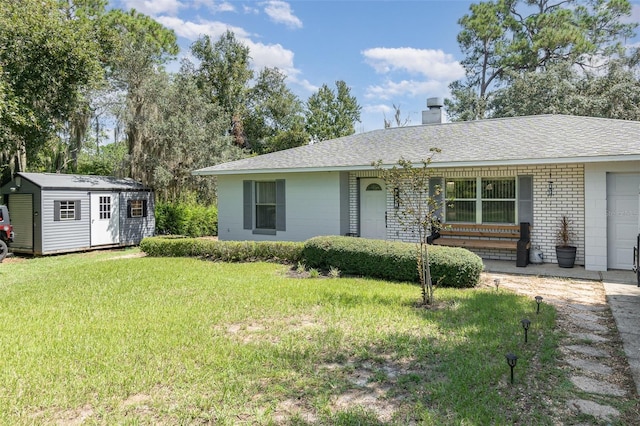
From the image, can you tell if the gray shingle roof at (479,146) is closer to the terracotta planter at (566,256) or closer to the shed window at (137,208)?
the terracotta planter at (566,256)

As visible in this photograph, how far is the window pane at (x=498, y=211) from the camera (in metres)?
10.3

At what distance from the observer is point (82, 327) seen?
5184 mm

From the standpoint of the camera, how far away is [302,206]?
496 inches

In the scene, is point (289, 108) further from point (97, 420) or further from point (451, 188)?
point (97, 420)

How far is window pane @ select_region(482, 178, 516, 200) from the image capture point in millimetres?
10289

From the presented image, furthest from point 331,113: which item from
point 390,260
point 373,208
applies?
point 390,260

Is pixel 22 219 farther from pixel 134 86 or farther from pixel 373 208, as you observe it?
pixel 373 208

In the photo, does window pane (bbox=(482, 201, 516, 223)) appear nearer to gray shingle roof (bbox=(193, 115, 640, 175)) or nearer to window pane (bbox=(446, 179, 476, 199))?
window pane (bbox=(446, 179, 476, 199))

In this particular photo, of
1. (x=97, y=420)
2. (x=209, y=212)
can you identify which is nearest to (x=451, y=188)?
(x=97, y=420)

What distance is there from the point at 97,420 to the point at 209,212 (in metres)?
15.5

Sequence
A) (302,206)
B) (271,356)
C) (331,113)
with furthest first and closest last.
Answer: (331,113), (302,206), (271,356)

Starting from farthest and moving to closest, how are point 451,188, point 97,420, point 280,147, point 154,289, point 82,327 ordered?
point 280,147 → point 451,188 → point 154,289 → point 82,327 → point 97,420

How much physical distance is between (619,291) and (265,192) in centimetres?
977

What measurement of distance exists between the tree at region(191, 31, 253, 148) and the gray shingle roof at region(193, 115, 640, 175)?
52.9 ft
